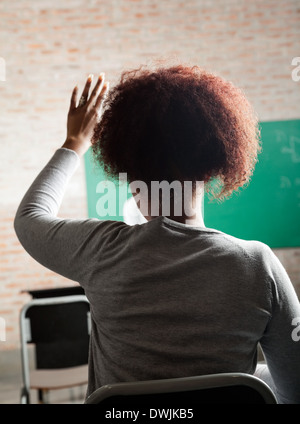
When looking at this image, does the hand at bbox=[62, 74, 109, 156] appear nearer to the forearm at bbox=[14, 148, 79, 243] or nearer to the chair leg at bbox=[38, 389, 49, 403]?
the forearm at bbox=[14, 148, 79, 243]

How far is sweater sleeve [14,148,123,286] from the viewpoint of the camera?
862 mm

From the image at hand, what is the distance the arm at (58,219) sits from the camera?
867 mm

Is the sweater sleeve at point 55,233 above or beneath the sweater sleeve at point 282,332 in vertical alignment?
above

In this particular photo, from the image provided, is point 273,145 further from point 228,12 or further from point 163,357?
point 163,357

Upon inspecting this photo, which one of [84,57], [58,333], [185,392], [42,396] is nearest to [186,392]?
[185,392]

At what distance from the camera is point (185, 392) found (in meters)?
0.76

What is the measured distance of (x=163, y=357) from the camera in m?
0.83

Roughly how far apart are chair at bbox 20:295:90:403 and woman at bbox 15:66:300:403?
188 centimetres

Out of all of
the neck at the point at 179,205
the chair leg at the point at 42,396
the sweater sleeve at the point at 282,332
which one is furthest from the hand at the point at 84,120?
the chair leg at the point at 42,396

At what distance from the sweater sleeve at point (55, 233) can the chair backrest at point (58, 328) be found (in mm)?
1873

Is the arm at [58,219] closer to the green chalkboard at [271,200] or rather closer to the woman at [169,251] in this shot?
the woman at [169,251]

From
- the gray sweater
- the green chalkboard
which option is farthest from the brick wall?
the gray sweater
